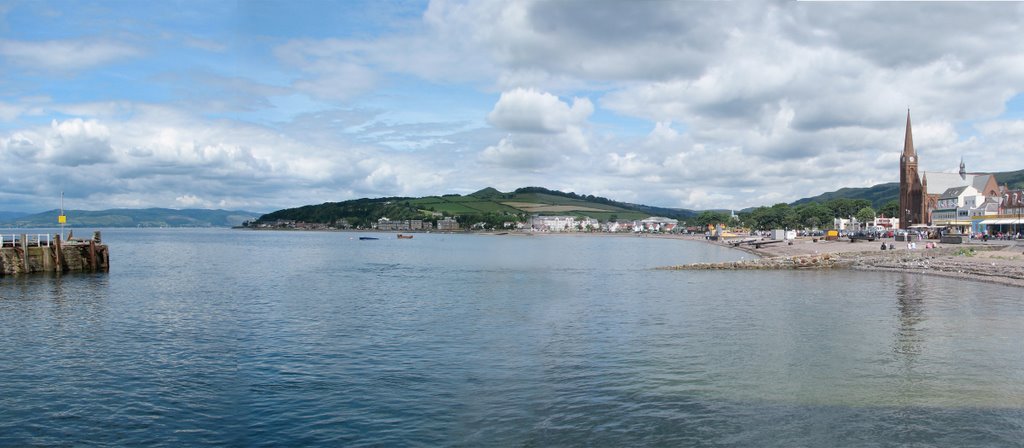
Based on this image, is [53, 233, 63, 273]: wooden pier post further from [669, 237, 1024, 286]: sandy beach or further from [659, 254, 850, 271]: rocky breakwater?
[669, 237, 1024, 286]: sandy beach

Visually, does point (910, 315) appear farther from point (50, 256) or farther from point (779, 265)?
point (50, 256)

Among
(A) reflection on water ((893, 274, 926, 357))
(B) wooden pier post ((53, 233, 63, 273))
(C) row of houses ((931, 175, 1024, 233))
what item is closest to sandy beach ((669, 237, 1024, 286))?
(A) reflection on water ((893, 274, 926, 357))

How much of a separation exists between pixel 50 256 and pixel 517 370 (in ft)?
160

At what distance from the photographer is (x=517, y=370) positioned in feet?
57.2

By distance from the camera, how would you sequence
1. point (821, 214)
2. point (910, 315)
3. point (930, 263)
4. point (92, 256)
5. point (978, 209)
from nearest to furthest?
point (910, 315)
point (930, 263)
point (92, 256)
point (978, 209)
point (821, 214)

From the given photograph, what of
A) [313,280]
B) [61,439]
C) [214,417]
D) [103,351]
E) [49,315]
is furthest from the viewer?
[313,280]

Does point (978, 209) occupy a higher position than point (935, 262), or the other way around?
point (978, 209)

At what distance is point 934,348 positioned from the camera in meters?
19.9

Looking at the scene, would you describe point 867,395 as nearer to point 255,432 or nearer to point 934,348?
point 934,348

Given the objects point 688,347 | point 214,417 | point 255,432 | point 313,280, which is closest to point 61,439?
point 214,417

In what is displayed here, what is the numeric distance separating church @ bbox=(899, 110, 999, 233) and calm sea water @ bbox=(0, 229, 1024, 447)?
330 feet

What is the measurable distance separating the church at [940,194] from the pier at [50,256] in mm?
125158

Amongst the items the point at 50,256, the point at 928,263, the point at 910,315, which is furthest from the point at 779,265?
the point at 50,256

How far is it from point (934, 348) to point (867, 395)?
7144 mm
